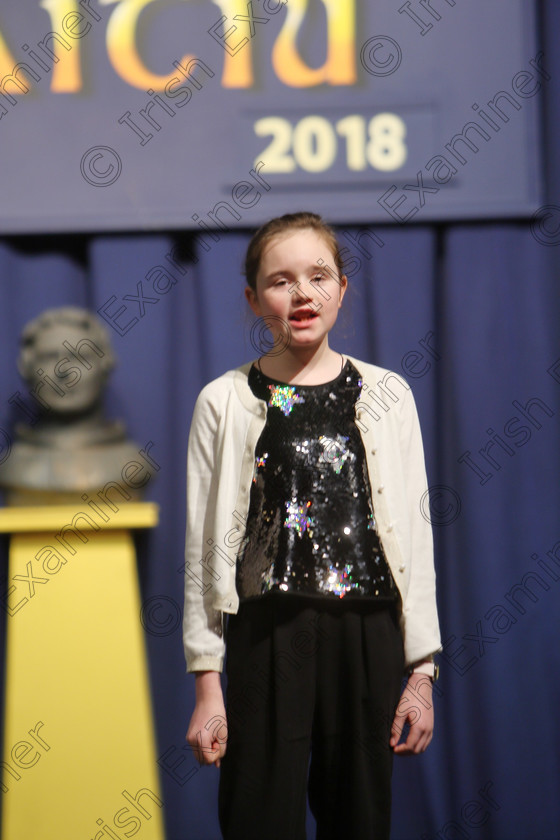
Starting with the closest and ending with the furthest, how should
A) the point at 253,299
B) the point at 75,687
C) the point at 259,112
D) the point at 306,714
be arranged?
the point at 306,714 → the point at 253,299 → the point at 75,687 → the point at 259,112

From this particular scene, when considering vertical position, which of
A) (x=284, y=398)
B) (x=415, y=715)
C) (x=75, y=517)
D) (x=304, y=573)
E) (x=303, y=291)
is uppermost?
(x=303, y=291)

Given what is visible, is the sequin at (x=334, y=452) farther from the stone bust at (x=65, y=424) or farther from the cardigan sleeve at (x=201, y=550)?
the stone bust at (x=65, y=424)

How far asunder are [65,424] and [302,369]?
0.55m

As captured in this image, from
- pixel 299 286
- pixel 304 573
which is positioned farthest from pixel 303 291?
pixel 304 573

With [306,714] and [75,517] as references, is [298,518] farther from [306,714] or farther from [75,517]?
[75,517]

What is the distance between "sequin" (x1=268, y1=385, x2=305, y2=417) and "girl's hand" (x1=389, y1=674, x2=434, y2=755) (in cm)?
40

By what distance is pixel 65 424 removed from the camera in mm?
1578

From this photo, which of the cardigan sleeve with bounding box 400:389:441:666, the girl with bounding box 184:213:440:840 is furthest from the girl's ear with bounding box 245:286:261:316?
the cardigan sleeve with bounding box 400:389:441:666

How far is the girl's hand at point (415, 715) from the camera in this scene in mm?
1177

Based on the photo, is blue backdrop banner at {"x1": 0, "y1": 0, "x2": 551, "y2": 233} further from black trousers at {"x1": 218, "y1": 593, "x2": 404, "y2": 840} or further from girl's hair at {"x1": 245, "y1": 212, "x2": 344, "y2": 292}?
black trousers at {"x1": 218, "y1": 593, "x2": 404, "y2": 840}

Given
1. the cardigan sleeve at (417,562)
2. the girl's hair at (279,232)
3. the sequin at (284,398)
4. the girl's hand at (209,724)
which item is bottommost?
the girl's hand at (209,724)

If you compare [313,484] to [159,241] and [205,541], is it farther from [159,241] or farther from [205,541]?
[159,241]

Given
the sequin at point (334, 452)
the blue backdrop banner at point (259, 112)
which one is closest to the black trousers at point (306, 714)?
the sequin at point (334, 452)

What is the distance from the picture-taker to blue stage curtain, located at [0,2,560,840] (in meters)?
1.80
